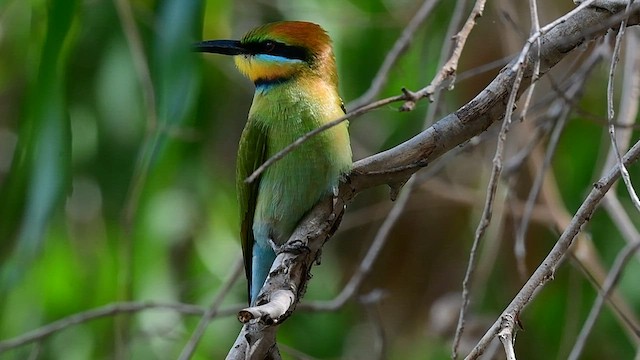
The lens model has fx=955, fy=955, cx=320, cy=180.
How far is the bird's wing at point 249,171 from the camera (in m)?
1.82

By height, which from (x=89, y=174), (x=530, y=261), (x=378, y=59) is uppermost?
(x=378, y=59)

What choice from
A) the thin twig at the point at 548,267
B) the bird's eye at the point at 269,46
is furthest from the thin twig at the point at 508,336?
the bird's eye at the point at 269,46

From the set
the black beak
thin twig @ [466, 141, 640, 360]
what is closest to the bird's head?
the black beak

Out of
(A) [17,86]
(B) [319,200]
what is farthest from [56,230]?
(B) [319,200]

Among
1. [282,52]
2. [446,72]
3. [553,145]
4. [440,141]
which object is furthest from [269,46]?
[446,72]

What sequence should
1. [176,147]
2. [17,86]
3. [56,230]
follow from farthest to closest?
[17,86]
[56,230]
[176,147]

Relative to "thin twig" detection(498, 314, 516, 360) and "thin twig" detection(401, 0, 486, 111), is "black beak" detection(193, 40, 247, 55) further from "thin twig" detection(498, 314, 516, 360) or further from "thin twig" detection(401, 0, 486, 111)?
"thin twig" detection(498, 314, 516, 360)

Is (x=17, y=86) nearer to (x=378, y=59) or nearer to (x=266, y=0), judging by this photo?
(x=266, y=0)

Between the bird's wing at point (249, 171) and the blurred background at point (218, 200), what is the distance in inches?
9.5

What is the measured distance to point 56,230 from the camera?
2.54m

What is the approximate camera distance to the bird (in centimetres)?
172

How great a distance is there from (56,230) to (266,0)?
36.5 inches

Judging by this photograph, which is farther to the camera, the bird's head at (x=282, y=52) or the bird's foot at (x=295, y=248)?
the bird's head at (x=282, y=52)

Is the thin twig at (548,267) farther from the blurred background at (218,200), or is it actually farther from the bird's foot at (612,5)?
the blurred background at (218,200)
